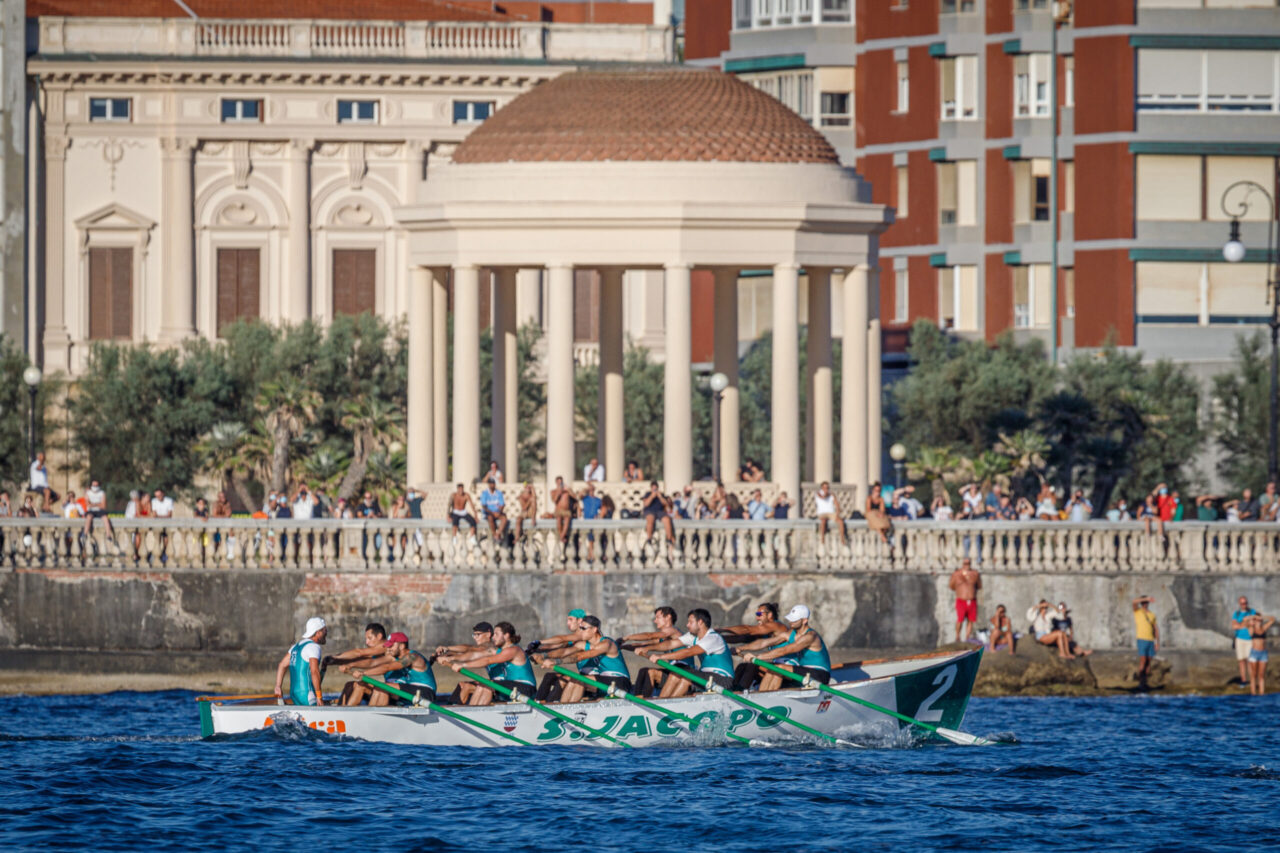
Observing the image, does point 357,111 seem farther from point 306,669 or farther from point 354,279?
point 306,669

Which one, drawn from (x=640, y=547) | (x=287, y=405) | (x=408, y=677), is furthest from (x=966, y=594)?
(x=287, y=405)

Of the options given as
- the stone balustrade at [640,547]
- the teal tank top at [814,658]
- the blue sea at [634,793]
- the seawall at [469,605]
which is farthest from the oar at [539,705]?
the stone balustrade at [640,547]

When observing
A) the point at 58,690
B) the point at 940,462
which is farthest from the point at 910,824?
the point at 940,462

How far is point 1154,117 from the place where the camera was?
83125 millimetres

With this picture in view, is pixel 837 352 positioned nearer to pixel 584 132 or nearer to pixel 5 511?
pixel 584 132

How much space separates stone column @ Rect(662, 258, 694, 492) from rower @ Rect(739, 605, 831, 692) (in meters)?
12.9

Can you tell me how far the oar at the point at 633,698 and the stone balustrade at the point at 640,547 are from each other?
9685 millimetres

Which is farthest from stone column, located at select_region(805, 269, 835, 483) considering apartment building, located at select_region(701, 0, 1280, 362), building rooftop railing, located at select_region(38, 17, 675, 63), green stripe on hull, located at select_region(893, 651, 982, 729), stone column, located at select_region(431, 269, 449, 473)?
building rooftop railing, located at select_region(38, 17, 675, 63)

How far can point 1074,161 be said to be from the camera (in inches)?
3329

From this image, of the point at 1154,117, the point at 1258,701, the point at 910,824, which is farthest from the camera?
the point at 1154,117

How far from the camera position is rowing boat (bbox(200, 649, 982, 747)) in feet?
135

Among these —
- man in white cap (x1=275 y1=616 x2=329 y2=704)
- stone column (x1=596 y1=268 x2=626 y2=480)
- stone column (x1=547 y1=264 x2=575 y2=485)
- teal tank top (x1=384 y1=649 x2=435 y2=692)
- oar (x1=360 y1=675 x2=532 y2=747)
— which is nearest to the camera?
man in white cap (x1=275 y1=616 x2=329 y2=704)

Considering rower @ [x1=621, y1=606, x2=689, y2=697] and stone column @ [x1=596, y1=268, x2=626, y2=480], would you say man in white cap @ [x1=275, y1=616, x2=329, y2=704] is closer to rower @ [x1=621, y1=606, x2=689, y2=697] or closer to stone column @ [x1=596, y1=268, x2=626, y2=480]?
rower @ [x1=621, y1=606, x2=689, y2=697]

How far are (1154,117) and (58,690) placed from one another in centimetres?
4275
